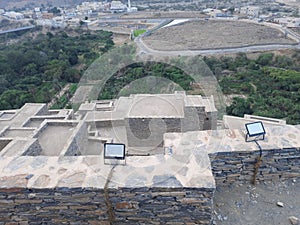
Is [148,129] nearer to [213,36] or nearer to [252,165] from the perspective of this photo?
[252,165]

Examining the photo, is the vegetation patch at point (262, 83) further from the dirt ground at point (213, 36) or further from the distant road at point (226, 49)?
the dirt ground at point (213, 36)

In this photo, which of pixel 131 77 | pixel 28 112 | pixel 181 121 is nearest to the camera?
pixel 181 121

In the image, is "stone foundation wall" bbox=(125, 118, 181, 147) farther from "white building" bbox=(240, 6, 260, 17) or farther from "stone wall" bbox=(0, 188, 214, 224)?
"white building" bbox=(240, 6, 260, 17)

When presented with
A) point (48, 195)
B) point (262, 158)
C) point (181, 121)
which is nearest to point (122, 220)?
point (48, 195)

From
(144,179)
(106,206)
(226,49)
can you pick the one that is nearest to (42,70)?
(226,49)

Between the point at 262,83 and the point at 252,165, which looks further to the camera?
the point at 262,83

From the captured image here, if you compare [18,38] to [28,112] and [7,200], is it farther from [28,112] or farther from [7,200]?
[7,200]
